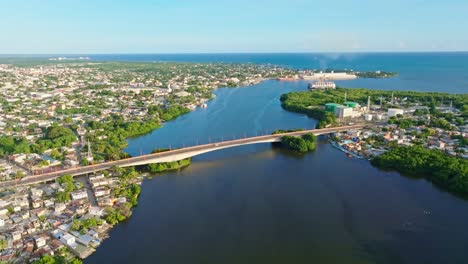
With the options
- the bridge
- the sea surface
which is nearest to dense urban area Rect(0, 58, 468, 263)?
the bridge

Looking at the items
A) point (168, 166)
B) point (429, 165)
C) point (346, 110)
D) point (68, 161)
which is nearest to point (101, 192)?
point (168, 166)

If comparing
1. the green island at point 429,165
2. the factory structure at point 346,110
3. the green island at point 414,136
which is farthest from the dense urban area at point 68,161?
the factory structure at point 346,110

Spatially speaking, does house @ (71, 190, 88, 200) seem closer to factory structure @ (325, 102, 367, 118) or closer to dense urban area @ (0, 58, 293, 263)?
dense urban area @ (0, 58, 293, 263)

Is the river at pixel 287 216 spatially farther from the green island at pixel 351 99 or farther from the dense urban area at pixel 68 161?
the green island at pixel 351 99

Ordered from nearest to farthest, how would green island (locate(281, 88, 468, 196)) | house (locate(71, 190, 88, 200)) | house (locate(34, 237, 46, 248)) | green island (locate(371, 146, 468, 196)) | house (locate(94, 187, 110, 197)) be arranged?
1. house (locate(34, 237, 46, 248))
2. house (locate(71, 190, 88, 200))
3. house (locate(94, 187, 110, 197))
4. green island (locate(371, 146, 468, 196))
5. green island (locate(281, 88, 468, 196))

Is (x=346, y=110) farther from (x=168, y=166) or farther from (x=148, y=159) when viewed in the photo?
(x=148, y=159)

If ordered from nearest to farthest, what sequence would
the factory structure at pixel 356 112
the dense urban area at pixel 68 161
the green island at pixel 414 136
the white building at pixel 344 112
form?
the dense urban area at pixel 68 161, the green island at pixel 414 136, the factory structure at pixel 356 112, the white building at pixel 344 112
